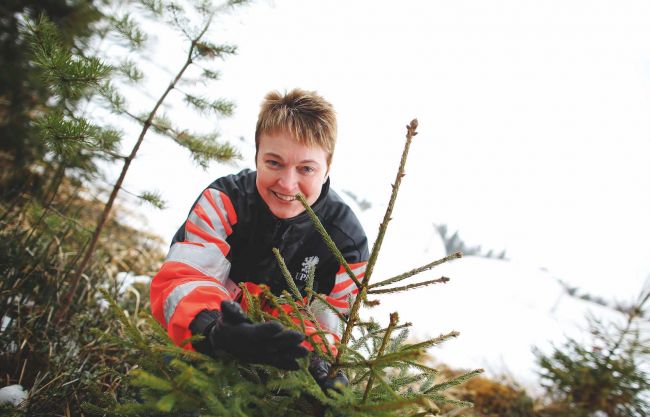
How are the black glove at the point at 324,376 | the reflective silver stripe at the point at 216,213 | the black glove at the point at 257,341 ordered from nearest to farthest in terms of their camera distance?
the black glove at the point at 257,341 → the black glove at the point at 324,376 → the reflective silver stripe at the point at 216,213

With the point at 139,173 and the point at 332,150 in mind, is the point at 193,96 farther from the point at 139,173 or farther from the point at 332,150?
the point at 139,173

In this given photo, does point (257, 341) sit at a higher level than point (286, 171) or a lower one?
lower

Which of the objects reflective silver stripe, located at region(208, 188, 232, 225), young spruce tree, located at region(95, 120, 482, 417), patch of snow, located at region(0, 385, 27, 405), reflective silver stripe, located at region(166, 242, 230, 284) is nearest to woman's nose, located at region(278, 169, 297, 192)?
reflective silver stripe, located at region(208, 188, 232, 225)

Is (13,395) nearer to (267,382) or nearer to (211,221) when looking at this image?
(211,221)

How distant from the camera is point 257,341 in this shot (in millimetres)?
833

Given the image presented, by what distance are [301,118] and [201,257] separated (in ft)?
3.02

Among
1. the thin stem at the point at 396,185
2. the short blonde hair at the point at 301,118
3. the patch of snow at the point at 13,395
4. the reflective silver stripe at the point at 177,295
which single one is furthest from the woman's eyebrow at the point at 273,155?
the patch of snow at the point at 13,395

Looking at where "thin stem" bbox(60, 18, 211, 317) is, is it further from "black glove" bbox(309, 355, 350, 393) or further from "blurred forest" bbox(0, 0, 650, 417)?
"black glove" bbox(309, 355, 350, 393)

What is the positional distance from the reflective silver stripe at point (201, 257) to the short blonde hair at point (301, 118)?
2.38 feet

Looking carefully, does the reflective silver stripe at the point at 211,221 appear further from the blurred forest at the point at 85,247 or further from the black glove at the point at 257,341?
the black glove at the point at 257,341

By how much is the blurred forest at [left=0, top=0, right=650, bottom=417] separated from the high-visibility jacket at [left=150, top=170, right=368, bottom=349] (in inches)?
15.2

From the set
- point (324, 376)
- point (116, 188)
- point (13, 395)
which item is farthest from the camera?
point (116, 188)

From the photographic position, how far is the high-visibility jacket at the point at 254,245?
1.53 metres

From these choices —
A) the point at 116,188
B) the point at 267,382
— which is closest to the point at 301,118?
the point at 267,382
